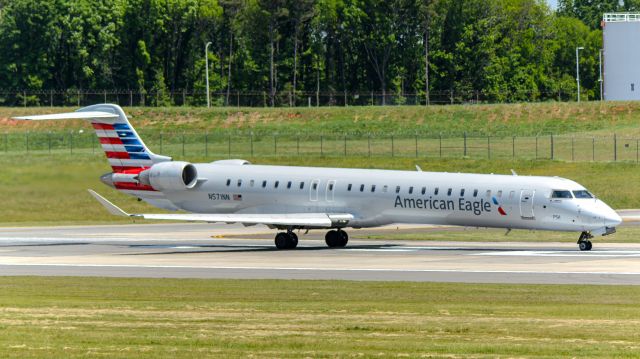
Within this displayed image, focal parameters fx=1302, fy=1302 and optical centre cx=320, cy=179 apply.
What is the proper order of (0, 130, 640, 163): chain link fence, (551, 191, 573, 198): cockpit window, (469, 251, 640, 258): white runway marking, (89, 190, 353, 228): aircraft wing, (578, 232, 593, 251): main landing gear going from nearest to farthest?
(469, 251, 640, 258): white runway marking < (551, 191, 573, 198): cockpit window < (578, 232, 593, 251): main landing gear < (89, 190, 353, 228): aircraft wing < (0, 130, 640, 163): chain link fence

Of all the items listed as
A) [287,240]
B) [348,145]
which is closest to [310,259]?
[287,240]

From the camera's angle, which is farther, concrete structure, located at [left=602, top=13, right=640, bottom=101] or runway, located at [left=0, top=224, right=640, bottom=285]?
concrete structure, located at [left=602, top=13, right=640, bottom=101]

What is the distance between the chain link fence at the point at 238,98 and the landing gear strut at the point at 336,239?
70.8 meters

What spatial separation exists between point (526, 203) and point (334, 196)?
735 centimetres

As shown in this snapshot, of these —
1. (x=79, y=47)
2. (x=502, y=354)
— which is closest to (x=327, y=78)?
(x=79, y=47)

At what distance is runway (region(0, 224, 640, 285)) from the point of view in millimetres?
33406

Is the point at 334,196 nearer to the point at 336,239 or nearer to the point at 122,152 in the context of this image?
the point at 336,239

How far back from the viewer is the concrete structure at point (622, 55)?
10331 centimetres

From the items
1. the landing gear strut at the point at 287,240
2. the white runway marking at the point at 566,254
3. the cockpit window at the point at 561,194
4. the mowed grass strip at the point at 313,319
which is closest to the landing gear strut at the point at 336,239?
the landing gear strut at the point at 287,240

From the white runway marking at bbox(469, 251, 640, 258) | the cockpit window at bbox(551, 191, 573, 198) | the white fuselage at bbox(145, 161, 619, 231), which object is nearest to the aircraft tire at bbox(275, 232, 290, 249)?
the white fuselage at bbox(145, 161, 619, 231)

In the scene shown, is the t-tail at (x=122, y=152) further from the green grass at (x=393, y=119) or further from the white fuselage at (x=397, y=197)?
the green grass at (x=393, y=119)

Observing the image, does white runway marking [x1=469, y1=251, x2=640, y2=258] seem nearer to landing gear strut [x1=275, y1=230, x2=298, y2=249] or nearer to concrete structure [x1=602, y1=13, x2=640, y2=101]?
landing gear strut [x1=275, y1=230, x2=298, y2=249]

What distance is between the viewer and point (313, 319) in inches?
935

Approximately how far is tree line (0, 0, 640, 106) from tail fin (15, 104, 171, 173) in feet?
219
